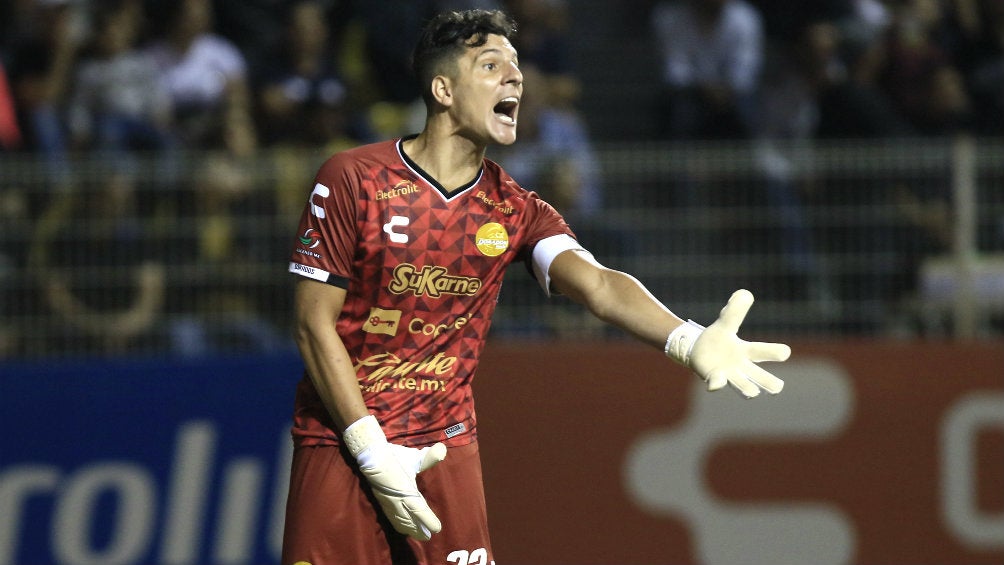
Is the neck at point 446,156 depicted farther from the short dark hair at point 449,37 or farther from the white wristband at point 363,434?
the white wristband at point 363,434

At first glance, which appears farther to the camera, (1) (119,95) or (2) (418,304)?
(1) (119,95)

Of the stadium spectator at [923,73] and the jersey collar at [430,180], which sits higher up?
the stadium spectator at [923,73]

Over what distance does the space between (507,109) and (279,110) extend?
4999 millimetres

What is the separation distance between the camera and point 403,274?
4922mm

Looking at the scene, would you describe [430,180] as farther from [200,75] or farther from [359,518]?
[200,75]

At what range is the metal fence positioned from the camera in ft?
28.3

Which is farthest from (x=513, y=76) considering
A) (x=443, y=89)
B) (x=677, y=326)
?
(x=677, y=326)

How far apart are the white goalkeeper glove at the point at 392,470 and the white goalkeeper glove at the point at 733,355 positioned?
0.84m

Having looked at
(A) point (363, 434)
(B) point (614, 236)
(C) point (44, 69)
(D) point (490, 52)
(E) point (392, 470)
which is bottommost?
(E) point (392, 470)

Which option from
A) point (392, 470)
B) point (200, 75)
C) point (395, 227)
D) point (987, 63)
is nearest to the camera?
point (392, 470)

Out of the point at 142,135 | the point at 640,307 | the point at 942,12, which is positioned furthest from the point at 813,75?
the point at 640,307

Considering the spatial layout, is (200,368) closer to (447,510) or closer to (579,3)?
(447,510)

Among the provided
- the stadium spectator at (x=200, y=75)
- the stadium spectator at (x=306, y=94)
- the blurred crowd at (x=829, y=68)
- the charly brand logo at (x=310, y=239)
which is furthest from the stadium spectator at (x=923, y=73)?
the charly brand logo at (x=310, y=239)

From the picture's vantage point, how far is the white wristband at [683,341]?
4684 millimetres
